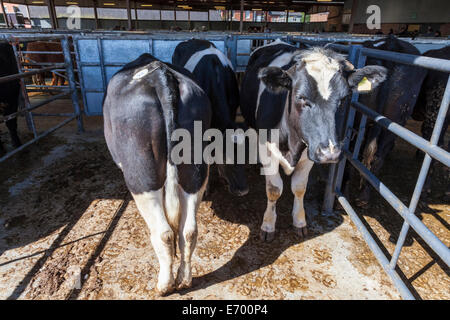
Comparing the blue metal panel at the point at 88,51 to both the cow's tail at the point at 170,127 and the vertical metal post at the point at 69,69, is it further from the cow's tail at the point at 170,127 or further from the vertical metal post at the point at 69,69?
the cow's tail at the point at 170,127

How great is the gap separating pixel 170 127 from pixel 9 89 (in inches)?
170

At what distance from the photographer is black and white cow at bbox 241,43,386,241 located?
7.36 feet

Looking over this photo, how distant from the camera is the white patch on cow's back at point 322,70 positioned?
2242 mm

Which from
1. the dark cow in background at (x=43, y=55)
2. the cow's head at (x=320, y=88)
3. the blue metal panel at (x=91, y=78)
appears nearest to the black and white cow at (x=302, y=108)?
the cow's head at (x=320, y=88)

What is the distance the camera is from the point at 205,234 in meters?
3.15

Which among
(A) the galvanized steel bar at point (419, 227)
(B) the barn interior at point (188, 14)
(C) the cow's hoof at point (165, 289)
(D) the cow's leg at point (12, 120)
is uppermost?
(B) the barn interior at point (188, 14)

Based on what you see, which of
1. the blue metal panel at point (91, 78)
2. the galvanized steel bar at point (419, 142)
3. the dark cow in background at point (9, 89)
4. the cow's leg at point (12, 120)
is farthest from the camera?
the blue metal panel at point (91, 78)

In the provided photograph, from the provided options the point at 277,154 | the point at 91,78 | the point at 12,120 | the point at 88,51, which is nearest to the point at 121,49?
the point at 88,51

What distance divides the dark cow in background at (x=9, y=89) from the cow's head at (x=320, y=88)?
4.49m

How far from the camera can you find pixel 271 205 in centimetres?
314

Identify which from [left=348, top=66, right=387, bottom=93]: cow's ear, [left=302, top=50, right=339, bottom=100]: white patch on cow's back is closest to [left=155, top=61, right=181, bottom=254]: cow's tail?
[left=302, top=50, right=339, bottom=100]: white patch on cow's back

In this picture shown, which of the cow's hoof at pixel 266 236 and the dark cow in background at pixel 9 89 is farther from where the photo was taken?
the dark cow in background at pixel 9 89

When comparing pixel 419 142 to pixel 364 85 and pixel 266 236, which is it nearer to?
pixel 364 85
